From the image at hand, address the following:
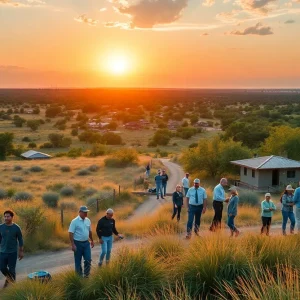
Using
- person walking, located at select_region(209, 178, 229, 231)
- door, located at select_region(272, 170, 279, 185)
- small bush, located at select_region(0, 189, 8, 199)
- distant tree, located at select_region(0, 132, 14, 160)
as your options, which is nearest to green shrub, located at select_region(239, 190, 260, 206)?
person walking, located at select_region(209, 178, 229, 231)

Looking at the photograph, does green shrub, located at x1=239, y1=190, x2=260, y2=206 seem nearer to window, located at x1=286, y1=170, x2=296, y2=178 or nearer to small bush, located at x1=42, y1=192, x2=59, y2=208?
small bush, located at x1=42, y1=192, x2=59, y2=208

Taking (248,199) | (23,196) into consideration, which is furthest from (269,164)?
(23,196)

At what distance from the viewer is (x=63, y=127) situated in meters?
92.2

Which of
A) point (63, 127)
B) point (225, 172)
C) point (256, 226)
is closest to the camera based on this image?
point (256, 226)

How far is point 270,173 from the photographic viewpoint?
36156mm

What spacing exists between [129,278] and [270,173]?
29.7 meters

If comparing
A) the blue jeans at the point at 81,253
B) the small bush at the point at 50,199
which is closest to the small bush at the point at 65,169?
the small bush at the point at 50,199

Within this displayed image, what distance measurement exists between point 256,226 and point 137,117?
107041 mm

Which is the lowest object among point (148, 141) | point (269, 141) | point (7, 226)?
point (148, 141)

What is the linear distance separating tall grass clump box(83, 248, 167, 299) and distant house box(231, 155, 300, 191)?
92.0 feet

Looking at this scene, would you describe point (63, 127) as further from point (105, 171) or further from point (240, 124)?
point (105, 171)

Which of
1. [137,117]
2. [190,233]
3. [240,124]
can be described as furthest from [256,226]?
[137,117]

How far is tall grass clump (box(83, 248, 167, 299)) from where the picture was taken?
805 centimetres

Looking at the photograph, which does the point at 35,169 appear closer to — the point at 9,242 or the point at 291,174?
the point at 291,174
